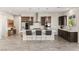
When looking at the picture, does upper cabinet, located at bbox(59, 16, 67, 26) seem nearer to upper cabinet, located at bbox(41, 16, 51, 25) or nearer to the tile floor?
upper cabinet, located at bbox(41, 16, 51, 25)

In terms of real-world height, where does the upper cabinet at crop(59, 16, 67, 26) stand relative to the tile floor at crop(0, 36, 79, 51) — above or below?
above

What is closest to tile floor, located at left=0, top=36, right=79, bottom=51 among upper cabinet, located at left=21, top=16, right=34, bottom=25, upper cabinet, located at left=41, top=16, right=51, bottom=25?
upper cabinet, located at left=41, top=16, right=51, bottom=25

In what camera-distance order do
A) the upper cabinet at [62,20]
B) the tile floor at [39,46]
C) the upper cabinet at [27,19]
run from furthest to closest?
the upper cabinet at [27,19] → the upper cabinet at [62,20] → the tile floor at [39,46]

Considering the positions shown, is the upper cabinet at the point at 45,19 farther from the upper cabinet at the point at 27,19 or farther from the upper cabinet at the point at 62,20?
the upper cabinet at the point at 62,20

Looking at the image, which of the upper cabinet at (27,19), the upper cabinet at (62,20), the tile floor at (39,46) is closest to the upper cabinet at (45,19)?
the upper cabinet at (27,19)

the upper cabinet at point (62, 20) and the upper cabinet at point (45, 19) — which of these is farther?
the upper cabinet at point (45, 19)

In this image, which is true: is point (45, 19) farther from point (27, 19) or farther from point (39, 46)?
point (39, 46)

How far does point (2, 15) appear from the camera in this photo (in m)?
15.7

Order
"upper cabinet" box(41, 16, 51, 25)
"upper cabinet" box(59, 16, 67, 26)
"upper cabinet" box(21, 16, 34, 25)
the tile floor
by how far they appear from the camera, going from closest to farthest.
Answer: the tile floor, "upper cabinet" box(59, 16, 67, 26), "upper cabinet" box(41, 16, 51, 25), "upper cabinet" box(21, 16, 34, 25)

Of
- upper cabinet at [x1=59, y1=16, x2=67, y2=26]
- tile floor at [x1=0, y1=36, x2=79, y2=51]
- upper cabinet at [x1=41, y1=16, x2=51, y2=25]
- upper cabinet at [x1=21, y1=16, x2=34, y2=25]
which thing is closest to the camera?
tile floor at [x1=0, y1=36, x2=79, y2=51]

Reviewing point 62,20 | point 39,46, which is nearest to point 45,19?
point 62,20

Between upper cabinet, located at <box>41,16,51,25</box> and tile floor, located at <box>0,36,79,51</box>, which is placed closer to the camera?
tile floor, located at <box>0,36,79,51</box>

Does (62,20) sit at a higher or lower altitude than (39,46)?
higher

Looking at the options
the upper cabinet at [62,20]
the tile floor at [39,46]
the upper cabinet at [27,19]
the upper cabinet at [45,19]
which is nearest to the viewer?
the tile floor at [39,46]
